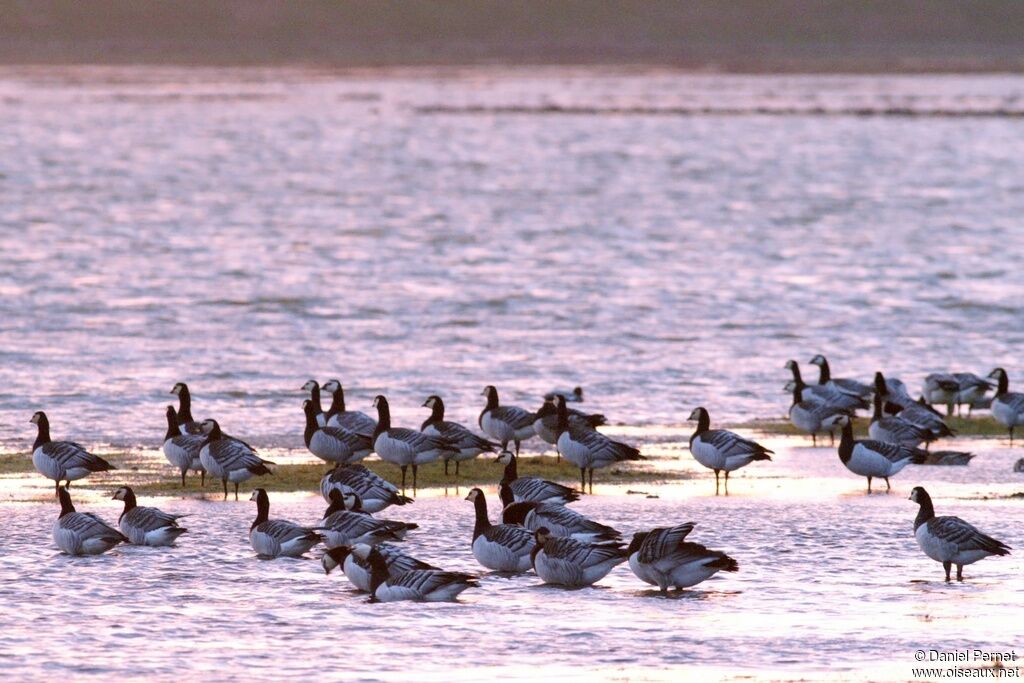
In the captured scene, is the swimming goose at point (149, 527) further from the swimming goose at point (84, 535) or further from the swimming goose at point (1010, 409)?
the swimming goose at point (1010, 409)

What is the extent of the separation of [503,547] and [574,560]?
88 centimetres

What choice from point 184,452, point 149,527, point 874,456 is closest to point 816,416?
point 874,456

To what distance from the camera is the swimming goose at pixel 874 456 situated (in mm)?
20750

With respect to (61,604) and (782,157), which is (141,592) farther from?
(782,157)

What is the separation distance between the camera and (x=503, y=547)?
16.6 metres

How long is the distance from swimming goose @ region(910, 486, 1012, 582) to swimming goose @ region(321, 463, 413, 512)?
5.35 m

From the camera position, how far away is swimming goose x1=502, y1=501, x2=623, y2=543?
17.0 metres

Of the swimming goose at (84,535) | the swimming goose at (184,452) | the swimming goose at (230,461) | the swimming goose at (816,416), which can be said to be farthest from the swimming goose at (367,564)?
the swimming goose at (816,416)

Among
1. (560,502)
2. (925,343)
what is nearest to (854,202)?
(925,343)

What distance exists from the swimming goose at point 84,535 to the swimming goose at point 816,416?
32.6ft

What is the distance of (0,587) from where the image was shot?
52.5 feet

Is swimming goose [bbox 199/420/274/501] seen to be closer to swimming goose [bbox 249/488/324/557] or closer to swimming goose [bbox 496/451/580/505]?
swimming goose [bbox 249/488/324/557]

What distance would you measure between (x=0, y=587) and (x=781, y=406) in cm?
1467

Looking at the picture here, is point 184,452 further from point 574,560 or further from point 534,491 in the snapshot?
point 574,560
